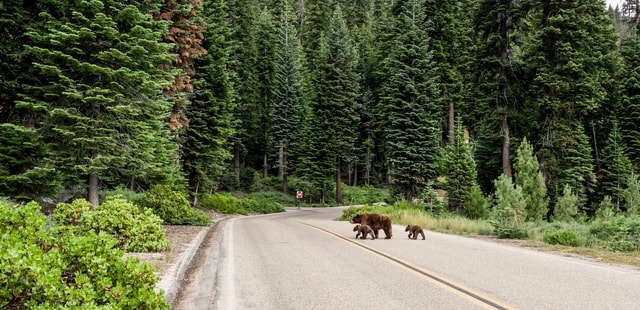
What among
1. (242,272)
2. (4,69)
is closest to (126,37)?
(4,69)

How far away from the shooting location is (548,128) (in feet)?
91.8

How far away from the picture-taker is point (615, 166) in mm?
33219

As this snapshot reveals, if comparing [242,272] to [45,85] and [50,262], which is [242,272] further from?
[45,85]

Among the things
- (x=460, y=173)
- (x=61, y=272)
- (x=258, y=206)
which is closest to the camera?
(x=61, y=272)

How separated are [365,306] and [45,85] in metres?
→ 13.3

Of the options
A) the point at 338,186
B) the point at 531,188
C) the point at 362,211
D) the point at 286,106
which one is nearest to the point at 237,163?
the point at 286,106

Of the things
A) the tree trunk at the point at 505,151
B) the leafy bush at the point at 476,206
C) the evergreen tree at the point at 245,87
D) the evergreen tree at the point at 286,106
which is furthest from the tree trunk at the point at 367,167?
the leafy bush at the point at 476,206

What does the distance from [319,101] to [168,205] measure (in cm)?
3614

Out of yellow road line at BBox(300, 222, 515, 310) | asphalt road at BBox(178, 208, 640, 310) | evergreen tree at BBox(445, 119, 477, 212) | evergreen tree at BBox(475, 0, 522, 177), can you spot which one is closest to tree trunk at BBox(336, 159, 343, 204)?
evergreen tree at BBox(475, 0, 522, 177)

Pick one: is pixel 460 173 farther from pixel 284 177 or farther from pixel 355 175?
pixel 355 175

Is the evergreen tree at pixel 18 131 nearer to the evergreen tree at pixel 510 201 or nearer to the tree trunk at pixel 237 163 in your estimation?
the evergreen tree at pixel 510 201

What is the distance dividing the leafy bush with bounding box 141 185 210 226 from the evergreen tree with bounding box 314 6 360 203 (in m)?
33.0

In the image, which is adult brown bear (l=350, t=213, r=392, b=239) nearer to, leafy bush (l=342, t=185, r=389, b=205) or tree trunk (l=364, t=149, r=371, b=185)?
leafy bush (l=342, t=185, r=389, b=205)

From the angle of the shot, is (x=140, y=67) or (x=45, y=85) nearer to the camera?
(x=45, y=85)
